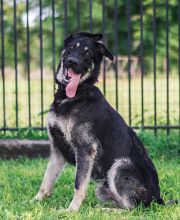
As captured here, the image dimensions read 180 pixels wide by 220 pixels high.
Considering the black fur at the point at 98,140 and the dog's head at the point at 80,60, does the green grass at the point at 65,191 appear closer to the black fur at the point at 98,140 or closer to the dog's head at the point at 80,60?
the black fur at the point at 98,140

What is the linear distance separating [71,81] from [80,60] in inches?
10.0

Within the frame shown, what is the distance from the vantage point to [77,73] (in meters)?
5.69

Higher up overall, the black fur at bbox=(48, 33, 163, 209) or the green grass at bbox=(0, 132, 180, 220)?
the black fur at bbox=(48, 33, 163, 209)

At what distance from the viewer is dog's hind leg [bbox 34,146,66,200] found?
231 inches

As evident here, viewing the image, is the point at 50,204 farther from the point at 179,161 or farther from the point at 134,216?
the point at 179,161

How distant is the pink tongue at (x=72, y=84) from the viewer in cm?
570

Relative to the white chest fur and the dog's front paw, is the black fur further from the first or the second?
the dog's front paw

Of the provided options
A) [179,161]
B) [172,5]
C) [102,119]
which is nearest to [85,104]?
[102,119]

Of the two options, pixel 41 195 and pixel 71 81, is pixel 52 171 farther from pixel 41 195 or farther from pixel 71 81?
pixel 71 81

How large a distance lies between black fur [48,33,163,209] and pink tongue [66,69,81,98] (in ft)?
0.17

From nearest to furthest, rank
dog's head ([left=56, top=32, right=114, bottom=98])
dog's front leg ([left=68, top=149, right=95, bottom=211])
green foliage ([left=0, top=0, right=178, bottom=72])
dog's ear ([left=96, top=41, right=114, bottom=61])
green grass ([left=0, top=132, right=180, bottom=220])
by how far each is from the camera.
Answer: green grass ([left=0, top=132, right=180, bottom=220]) → dog's front leg ([left=68, top=149, right=95, bottom=211]) → dog's head ([left=56, top=32, right=114, bottom=98]) → dog's ear ([left=96, top=41, right=114, bottom=61]) → green foliage ([left=0, top=0, right=178, bottom=72])

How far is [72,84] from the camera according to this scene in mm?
5742

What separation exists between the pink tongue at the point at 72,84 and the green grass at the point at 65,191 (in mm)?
999

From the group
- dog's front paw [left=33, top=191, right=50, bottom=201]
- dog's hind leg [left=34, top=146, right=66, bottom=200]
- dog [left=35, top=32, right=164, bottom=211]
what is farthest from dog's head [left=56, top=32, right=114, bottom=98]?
dog's front paw [left=33, top=191, right=50, bottom=201]
